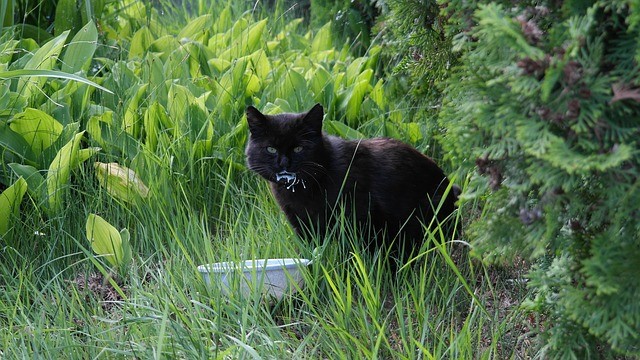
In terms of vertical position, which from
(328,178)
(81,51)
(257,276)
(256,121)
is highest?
(81,51)

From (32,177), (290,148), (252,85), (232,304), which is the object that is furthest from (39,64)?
(232,304)

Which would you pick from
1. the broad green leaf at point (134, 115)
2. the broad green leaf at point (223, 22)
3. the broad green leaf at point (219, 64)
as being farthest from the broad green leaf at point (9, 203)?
the broad green leaf at point (223, 22)

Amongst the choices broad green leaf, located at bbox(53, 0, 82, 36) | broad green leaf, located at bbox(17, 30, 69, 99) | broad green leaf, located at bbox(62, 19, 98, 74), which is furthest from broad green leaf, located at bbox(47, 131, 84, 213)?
broad green leaf, located at bbox(53, 0, 82, 36)

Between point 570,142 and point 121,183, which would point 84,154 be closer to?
point 121,183

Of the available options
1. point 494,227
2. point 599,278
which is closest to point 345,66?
point 494,227

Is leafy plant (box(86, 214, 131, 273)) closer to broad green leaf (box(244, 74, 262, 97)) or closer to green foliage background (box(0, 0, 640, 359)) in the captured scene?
green foliage background (box(0, 0, 640, 359))

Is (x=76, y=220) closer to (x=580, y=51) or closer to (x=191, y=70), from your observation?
(x=191, y=70)

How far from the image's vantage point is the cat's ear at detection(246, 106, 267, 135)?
9.72ft

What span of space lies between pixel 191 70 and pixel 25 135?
1.06 meters

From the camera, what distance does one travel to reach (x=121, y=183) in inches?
122

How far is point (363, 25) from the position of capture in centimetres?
479

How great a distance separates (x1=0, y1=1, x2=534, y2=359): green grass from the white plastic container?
0.04 metres

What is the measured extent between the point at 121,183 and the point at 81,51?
3.13 feet

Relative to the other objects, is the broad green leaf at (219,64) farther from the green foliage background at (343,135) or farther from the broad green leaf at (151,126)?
the broad green leaf at (151,126)
